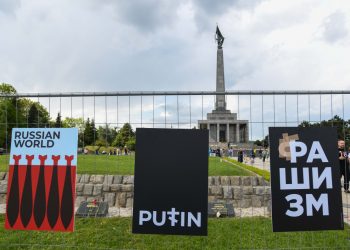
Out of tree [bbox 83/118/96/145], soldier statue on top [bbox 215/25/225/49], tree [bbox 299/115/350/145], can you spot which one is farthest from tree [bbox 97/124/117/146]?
soldier statue on top [bbox 215/25/225/49]

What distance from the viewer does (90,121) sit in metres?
4.89

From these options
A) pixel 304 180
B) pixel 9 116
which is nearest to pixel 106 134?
pixel 9 116

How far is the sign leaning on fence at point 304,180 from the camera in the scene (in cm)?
427

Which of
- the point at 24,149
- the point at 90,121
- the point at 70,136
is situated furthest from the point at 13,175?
the point at 90,121

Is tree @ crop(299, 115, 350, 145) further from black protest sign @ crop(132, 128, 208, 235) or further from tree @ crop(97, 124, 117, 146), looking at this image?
tree @ crop(97, 124, 117, 146)

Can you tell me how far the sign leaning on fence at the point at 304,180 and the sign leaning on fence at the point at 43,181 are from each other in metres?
2.67

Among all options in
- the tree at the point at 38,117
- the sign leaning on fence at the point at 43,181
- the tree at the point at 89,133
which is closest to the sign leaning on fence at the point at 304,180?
the tree at the point at 89,133

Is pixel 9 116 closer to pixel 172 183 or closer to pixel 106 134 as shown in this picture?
pixel 106 134

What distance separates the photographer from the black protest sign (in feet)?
13.8

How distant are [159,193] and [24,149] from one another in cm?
196

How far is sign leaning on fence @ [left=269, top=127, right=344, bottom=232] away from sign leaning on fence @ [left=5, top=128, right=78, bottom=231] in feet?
8.76

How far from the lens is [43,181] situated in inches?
177

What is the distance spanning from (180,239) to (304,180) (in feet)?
8.64

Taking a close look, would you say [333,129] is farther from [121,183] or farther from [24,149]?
[121,183]
